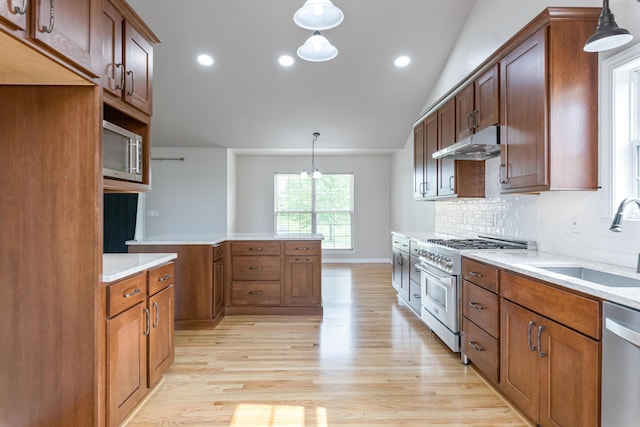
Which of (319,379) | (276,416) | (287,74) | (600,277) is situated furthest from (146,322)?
(287,74)

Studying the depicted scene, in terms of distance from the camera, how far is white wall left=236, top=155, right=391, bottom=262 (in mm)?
8203

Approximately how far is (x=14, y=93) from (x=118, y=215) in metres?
5.67

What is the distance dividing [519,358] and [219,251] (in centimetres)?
294

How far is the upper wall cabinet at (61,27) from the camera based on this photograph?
4.29ft

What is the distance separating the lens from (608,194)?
89.0 inches

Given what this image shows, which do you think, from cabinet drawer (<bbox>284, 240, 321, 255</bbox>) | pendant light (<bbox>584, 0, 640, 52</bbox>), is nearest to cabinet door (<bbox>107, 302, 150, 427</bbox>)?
cabinet drawer (<bbox>284, 240, 321, 255</bbox>)

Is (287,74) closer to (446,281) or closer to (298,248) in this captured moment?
(298,248)

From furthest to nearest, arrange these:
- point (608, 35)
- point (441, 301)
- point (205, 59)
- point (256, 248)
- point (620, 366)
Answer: point (205, 59) → point (256, 248) → point (441, 301) → point (608, 35) → point (620, 366)

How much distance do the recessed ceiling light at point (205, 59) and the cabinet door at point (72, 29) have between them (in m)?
3.28

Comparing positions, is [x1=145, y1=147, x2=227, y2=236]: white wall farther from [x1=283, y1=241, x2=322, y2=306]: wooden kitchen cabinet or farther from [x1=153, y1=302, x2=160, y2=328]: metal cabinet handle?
[x1=153, y1=302, x2=160, y2=328]: metal cabinet handle

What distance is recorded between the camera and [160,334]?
2529 mm

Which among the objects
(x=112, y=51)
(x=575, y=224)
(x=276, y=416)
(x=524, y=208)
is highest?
(x=112, y=51)

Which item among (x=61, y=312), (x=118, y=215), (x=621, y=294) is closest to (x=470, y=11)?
(x=621, y=294)

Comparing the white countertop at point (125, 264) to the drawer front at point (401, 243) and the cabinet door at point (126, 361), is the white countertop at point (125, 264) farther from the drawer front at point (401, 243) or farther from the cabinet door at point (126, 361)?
the drawer front at point (401, 243)
